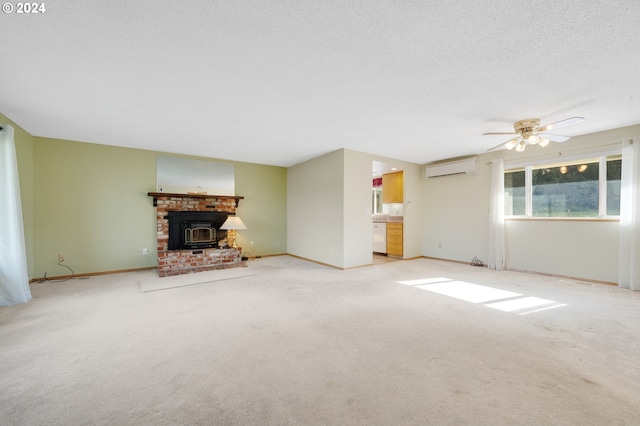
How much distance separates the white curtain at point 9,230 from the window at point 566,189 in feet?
26.8

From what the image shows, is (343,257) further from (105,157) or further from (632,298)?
(105,157)

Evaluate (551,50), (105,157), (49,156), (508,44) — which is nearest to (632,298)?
(551,50)

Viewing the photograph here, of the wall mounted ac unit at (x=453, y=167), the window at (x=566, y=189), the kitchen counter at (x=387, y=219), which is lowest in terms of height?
the kitchen counter at (x=387, y=219)

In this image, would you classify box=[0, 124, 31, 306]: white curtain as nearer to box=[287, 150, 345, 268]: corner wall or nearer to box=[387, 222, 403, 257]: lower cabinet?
box=[287, 150, 345, 268]: corner wall

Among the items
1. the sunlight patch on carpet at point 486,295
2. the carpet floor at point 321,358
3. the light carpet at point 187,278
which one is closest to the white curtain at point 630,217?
the carpet floor at point 321,358

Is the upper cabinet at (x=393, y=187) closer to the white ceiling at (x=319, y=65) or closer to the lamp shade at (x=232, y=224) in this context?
the white ceiling at (x=319, y=65)

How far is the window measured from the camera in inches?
158

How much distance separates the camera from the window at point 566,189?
4004mm

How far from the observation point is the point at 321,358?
190 cm

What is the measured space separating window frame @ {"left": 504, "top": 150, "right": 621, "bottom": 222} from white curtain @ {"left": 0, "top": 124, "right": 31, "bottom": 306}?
8.07 metres

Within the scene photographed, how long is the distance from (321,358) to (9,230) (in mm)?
4200

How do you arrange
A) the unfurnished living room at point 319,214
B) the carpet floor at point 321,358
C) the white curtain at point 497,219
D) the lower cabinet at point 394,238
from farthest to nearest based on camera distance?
1. the lower cabinet at point 394,238
2. the white curtain at point 497,219
3. the unfurnished living room at point 319,214
4. the carpet floor at point 321,358

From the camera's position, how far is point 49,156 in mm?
4316

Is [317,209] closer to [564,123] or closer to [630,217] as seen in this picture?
[564,123]
